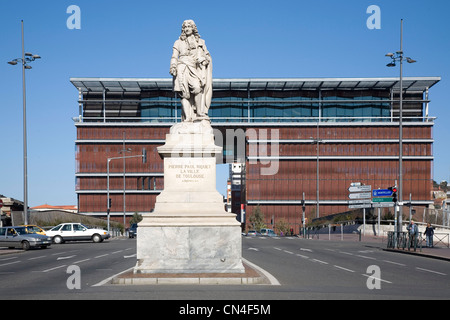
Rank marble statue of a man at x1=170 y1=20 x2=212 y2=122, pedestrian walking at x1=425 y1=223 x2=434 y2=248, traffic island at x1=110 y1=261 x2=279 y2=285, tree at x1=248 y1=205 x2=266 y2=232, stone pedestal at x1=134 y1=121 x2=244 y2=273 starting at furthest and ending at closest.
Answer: tree at x1=248 y1=205 x2=266 y2=232
pedestrian walking at x1=425 y1=223 x2=434 y2=248
marble statue of a man at x1=170 y1=20 x2=212 y2=122
stone pedestal at x1=134 y1=121 x2=244 y2=273
traffic island at x1=110 y1=261 x2=279 y2=285

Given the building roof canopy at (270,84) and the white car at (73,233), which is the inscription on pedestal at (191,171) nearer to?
the white car at (73,233)

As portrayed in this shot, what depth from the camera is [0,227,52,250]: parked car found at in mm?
37312

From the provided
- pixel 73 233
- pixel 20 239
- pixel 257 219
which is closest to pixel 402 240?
Result: pixel 20 239

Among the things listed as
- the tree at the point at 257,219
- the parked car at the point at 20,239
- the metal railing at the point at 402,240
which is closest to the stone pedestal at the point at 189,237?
the metal railing at the point at 402,240

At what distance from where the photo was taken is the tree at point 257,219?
3967 inches

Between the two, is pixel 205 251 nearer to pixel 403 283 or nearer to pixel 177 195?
pixel 177 195

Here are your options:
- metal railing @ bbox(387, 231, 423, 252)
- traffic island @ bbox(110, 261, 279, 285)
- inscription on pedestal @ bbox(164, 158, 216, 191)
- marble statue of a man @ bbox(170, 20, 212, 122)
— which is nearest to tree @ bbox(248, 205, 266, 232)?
metal railing @ bbox(387, 231, 423, 252)

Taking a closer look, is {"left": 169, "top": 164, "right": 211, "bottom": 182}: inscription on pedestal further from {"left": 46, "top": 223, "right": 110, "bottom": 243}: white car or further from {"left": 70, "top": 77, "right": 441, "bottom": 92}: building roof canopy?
{"left": 70, "top": 77, "right": 441, "bottom": 92}: building roof canopy

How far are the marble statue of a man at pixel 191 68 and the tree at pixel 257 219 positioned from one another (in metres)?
86.0

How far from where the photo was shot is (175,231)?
43.8 ft

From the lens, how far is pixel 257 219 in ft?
336

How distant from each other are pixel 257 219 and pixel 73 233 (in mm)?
58078

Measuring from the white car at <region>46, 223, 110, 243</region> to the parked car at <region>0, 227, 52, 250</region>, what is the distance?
27.0 ft

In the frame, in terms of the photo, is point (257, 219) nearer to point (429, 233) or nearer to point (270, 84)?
point (270, 84)
